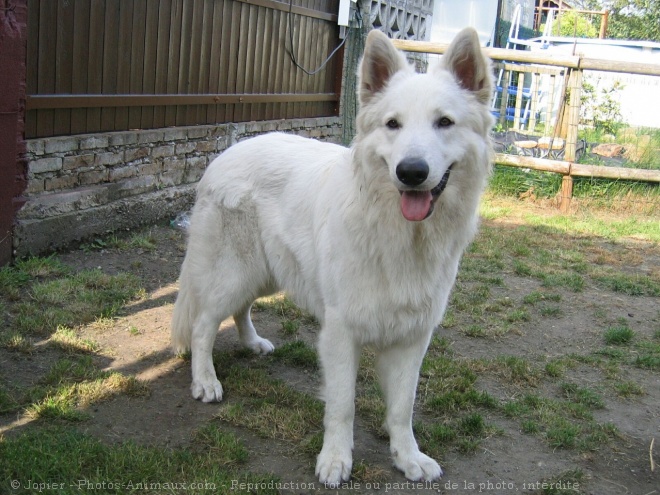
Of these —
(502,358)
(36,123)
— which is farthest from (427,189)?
(36,123)

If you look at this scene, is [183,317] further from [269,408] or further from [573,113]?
[573,113]

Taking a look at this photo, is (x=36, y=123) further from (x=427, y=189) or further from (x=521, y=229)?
(x=521, y=229)

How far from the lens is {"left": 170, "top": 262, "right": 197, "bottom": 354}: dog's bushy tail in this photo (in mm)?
4090

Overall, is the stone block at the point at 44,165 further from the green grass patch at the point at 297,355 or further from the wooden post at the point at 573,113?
the wooden post at the point at 573,113

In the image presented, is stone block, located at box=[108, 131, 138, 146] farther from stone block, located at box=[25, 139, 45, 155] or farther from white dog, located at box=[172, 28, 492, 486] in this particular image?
white dog, located at box=[172, 28, 492, 486]

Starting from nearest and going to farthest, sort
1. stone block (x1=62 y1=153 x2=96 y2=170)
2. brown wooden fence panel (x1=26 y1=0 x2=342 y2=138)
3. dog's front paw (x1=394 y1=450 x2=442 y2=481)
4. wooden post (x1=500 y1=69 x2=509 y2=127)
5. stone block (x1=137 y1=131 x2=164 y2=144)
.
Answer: dog's front paw (x1=394 y1=450 x2=442 y2=481), brown wooden fence panel (x1=26 y1=0 x2=342 y2=138), stone block (x1=62 y1=153 x2=96 y2=170), stone block (x1=137 y1=131 x2=164 y2=144), wooden post (x1=500 y1=69 x2=509 y2=127)

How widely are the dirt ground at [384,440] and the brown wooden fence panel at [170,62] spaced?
1444 mm

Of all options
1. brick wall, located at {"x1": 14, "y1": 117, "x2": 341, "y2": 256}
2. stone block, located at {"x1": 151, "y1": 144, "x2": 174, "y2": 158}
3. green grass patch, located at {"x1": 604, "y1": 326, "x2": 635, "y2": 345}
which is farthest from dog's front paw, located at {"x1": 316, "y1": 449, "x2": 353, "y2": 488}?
stone block, located at {"x1": 151, "y1": 144, "x2": 174, "y2": 158}


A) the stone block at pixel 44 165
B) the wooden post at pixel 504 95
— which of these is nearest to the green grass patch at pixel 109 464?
the stone block at pixel 44 165

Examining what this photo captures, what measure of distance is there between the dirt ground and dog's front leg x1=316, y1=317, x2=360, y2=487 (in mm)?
143

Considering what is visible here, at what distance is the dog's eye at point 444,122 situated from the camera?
2.98 m

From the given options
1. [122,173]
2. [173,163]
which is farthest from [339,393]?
[173,163]

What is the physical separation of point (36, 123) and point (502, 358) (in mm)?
3937

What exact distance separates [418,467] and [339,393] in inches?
19.5
